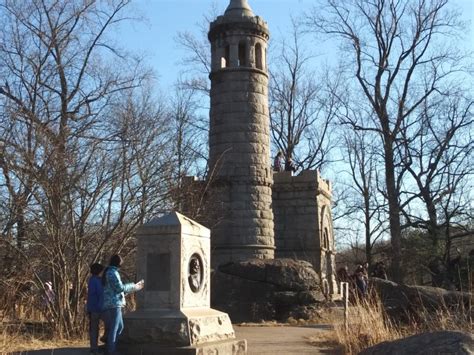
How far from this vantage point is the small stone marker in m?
8.02

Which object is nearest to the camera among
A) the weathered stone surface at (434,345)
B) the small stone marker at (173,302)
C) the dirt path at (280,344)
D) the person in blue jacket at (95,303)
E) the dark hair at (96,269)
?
the weathered stone surface at (434,345)

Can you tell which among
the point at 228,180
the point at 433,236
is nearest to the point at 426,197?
the point at 433,236

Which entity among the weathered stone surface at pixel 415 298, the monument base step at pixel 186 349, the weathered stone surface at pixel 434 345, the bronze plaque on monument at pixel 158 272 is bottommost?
the monument base step at pixel 186 349

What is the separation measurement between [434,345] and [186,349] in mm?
3775

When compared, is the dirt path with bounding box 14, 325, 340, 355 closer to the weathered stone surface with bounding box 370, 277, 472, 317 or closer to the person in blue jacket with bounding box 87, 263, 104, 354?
the person in blue jacket with bounding box 87, 263, 104, 354

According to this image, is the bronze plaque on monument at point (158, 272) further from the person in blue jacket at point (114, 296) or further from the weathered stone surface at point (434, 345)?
the weathered stone surface at point (434, 345)

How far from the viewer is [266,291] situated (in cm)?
1784

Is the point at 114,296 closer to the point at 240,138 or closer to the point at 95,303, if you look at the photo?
the point at 95,303

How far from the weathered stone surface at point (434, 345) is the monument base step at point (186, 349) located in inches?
118

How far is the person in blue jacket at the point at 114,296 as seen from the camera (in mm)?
8031

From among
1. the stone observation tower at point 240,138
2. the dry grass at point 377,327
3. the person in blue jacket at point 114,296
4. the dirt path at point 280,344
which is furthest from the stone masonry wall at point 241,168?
the person in blue jacket at point 114,296

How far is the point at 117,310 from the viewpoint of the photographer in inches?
318

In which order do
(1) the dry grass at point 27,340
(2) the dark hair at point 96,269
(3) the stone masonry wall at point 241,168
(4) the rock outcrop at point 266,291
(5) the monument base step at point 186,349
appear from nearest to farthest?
1. (5) the monument base step at point 186,349
2. (1) the dry grass at point 27,340
3. (2) the dark hair at point 96,269
4. (4) the rock outcrop at point 266,291
5. (3) the stone masonry wall at point 241,168

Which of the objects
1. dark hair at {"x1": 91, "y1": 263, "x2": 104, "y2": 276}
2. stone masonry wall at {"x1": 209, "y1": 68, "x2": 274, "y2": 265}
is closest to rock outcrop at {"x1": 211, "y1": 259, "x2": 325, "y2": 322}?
stone masonry wall at {"x1": 209, "y1": 68, "x2": 274, "y2": 265}
